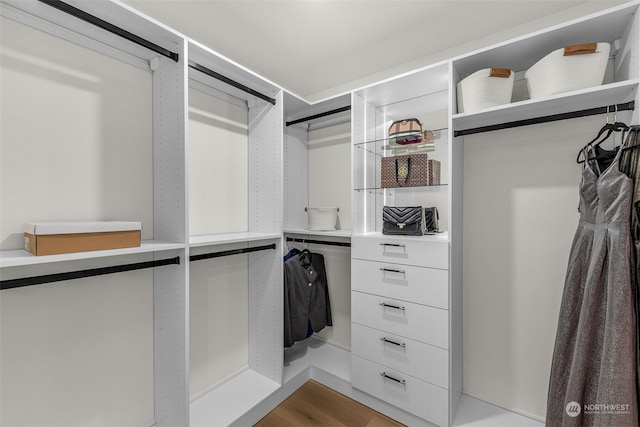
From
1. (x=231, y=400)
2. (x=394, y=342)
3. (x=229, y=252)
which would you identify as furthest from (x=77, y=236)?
(x=394, y=342)

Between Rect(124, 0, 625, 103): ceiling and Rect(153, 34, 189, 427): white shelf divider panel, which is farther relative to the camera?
Rect(124, 0, 625, 103): ceiling

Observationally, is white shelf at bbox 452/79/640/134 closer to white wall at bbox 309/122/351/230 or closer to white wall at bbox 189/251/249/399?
white wall at bbox 309/122/351/230

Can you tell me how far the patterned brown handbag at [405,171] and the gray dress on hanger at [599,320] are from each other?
752mm

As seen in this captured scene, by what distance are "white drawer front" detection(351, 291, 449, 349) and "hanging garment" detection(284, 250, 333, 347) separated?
48 cm

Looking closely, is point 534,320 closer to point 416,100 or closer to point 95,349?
point 416,100

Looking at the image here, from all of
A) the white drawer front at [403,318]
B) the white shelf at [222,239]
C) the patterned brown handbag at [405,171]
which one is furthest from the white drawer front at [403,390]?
the patterned brown handbag at [405,171]

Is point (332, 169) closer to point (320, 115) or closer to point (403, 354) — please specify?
point (320, 115)

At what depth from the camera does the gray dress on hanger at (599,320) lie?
1.08 meters

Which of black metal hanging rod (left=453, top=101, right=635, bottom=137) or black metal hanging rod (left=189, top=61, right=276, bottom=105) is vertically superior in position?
black metal hanging rod (left=189, top=61, right=276, bottom=105)

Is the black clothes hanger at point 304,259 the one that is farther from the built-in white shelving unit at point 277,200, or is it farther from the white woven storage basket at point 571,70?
the white woven storage basket at point 571,70

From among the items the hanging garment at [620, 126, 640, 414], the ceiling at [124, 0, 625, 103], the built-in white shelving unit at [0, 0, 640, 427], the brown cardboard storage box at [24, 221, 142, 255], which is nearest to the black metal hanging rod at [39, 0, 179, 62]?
the built-in white shelving unit at [0, 0, 640, 427]

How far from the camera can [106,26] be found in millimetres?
1251

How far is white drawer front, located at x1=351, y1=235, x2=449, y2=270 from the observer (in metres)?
1.63

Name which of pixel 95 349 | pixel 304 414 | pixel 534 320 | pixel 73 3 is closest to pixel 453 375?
pixel 534 320
